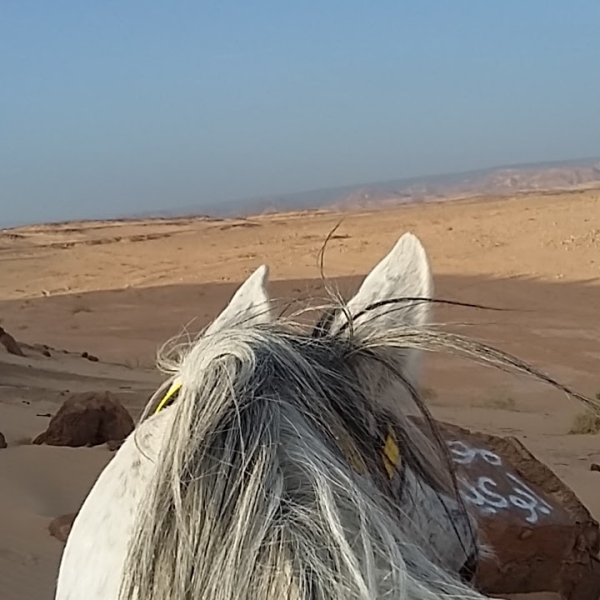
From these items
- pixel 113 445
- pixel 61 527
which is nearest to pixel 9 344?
pixel 113 445

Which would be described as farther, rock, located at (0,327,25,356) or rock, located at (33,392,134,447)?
rock, located at (0,327,25,356)

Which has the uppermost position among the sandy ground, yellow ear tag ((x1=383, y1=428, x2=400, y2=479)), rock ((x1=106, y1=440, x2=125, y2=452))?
yellow ear tag ((x1=383, y1=428, x2=400, y2=479))

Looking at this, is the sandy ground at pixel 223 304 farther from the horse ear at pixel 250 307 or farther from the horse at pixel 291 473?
the horse at pixel 291 473

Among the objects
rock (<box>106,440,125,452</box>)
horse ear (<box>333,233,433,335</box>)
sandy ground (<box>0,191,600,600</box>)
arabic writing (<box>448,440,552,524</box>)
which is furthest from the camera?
rock (<box>106,440,125,452</box>)

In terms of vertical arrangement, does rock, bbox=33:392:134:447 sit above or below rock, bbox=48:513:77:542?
above

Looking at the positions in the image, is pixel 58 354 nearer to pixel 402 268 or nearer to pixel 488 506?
pixel 488 506

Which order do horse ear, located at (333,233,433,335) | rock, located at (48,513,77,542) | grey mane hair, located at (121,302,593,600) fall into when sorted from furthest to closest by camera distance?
rock, located at (48,513,77,542) < horse ear, located at (333,233,433,335) < grey mane hair, located at (121,302,593,600)

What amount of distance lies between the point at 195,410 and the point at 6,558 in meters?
3.67

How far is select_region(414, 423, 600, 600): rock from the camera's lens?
416 cm

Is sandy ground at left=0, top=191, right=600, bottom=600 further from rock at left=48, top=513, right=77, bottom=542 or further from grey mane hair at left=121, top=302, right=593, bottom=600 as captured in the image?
grey mane hair at left=121, top=302, right=593, bottom=600

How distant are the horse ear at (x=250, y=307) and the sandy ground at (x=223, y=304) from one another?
0.08 metres

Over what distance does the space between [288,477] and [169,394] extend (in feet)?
1.25

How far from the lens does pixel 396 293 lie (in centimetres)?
162

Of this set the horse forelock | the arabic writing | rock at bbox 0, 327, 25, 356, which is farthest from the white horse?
rock at bbox 0, 327, 25, 356
